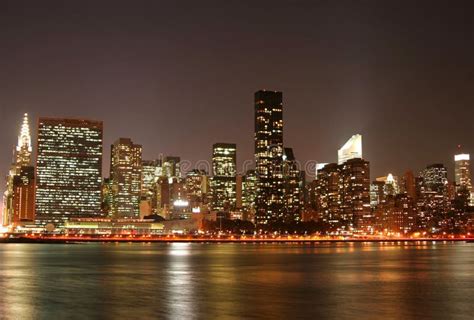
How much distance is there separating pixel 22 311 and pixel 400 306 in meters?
21.0

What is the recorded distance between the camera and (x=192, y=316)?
33875 mm

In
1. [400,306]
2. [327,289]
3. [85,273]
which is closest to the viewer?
[400,306]

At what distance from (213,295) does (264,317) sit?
11.2 meters

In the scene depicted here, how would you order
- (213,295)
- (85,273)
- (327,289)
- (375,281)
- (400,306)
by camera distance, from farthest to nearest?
1. (85,273)
2. (375,281)
3. (327,289)
4. (213,295)
5. (400,306)

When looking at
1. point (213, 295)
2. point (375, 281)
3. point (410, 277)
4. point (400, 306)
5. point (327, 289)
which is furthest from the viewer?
point (410, 277)

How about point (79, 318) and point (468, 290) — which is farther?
point (468, 290)

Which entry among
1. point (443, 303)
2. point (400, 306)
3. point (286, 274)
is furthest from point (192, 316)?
point (286, 274)

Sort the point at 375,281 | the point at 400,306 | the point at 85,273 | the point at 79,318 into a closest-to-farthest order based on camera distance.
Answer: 1. the point at 79,318
2. the point at 400,306
3. the point at 375,281
4. the point at 85,273

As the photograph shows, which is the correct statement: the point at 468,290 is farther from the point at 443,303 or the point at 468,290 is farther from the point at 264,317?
the point at 264,317

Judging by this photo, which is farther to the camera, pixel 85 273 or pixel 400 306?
pixel 85 273

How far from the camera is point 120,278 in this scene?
60312 millimetres

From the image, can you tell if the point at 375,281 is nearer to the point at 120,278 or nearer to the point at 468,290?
the point at 468,290

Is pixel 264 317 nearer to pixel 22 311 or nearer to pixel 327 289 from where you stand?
pixel 22 311

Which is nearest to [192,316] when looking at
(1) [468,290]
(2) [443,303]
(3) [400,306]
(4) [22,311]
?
(4) [22,311]
